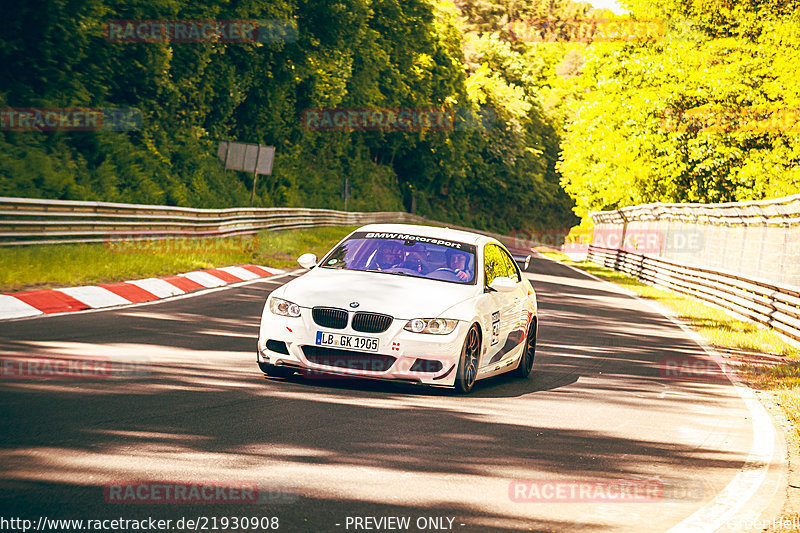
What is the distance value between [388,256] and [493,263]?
120 centimetres

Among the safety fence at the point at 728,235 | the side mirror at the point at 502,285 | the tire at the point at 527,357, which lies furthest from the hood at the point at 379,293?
the safety fence at the point at 728,235

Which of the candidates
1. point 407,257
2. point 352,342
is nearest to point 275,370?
point 352,342

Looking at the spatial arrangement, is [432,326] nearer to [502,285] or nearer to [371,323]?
[371,323]

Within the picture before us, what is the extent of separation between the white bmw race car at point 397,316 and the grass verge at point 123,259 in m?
6.04

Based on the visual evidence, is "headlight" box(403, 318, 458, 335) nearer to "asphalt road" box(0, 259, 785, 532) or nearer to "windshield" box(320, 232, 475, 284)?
"asphalt road" box(0, 259, 785, 532)

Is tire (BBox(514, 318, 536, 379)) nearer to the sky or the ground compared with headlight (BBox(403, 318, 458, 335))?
nearer to the ground

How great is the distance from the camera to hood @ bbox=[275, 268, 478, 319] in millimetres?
8773

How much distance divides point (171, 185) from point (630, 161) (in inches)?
840

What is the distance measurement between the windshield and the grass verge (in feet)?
18.7

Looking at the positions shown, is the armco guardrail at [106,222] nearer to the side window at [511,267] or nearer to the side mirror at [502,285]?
the side window at [511,267]

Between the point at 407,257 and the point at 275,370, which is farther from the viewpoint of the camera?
the point at 407,257

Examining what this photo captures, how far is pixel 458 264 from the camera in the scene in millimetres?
10078

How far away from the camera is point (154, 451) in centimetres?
603

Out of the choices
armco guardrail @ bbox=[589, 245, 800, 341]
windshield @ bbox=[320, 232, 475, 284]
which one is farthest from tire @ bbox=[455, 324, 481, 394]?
armco guardrail @ bbox=[589, 245, 800, 341]
